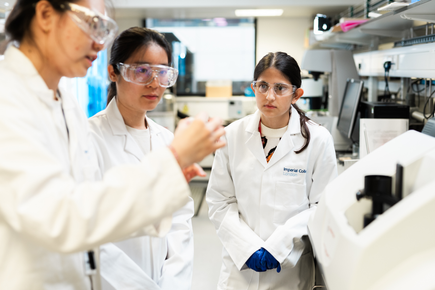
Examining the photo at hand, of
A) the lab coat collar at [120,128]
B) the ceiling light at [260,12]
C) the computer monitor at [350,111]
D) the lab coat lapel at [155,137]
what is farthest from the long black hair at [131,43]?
the ceiling light at [260,12]

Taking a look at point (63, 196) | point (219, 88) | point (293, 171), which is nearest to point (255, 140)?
point (293, 171)

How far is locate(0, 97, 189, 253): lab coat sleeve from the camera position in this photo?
2.16ft

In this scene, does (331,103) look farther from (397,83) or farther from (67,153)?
(67,153)

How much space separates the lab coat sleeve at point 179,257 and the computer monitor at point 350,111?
1.71 meters

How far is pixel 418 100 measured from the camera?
2781 millimetres

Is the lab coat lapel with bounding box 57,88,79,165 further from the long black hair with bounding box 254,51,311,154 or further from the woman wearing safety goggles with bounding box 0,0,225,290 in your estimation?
the long black hair with bounding box 254,51,311,154

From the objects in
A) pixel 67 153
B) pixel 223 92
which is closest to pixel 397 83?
pixel 67 153

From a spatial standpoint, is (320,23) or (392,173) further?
(320,23)

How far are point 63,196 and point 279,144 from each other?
44.0 inches

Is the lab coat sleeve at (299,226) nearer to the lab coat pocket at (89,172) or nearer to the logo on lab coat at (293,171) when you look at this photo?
the logo on lab coat at (293,171)

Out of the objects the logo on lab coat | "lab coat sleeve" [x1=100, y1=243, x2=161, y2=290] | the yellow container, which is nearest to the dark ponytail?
"lab coat sleeve" [x1=100, y1=243, x2=161, y2=290]

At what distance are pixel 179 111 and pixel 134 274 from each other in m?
4.81

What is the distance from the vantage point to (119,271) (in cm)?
111

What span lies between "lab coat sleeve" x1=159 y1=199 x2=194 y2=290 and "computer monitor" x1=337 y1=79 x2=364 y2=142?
1.71 m
